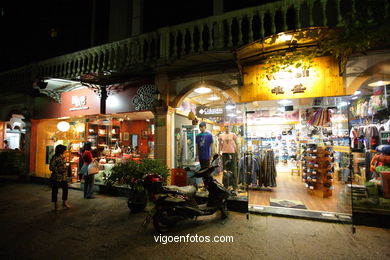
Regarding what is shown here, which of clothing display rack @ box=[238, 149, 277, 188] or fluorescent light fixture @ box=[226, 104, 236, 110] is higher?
fluorescent light fixture @ box=[226, 104, 236, 110]

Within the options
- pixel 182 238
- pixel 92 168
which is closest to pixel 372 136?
pixel 182 238

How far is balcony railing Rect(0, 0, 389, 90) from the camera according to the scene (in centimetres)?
550

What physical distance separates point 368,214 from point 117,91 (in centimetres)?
927

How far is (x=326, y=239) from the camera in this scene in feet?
12.5

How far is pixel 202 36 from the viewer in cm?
739

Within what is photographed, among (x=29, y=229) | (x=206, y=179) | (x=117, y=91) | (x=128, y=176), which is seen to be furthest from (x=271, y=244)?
(x=117, y=91)

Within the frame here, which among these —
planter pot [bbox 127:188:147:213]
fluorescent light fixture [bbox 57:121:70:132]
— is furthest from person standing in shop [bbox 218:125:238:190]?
fluorescent light fixture [bbox 57:121:70:132]

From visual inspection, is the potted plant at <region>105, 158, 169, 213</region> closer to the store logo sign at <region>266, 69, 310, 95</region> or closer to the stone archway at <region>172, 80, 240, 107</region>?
the stone archway at <region>172, 80, 240, 107</region>

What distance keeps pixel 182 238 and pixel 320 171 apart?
17.3 ft

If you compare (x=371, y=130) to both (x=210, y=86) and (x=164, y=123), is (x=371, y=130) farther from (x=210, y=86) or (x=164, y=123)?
(x=164, y=123)

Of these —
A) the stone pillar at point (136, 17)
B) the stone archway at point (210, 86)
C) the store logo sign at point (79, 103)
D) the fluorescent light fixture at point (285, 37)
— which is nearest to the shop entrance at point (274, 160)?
the stone archway at point (210, 86)

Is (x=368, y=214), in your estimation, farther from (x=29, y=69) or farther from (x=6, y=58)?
(x=6, y=58)

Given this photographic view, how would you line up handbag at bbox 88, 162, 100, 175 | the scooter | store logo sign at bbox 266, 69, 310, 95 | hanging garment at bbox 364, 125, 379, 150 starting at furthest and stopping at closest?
handbag at bbox 88, 162, 100, 175, hanging garment at bbox 364, 125, 379, 150, store logo sign at bbox 266, 69, 310, 95, the scooter

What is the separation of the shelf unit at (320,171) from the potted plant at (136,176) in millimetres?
5089
